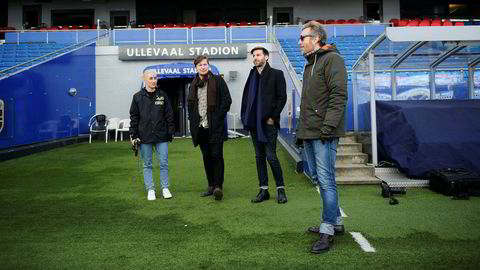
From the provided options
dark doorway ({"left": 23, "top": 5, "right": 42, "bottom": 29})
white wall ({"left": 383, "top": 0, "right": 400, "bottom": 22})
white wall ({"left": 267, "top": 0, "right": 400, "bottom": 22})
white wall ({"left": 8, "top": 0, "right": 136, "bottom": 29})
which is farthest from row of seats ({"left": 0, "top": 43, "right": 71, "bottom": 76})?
white wall ({"left": 383, "top": 0, "right": 400, "bottom": 22})

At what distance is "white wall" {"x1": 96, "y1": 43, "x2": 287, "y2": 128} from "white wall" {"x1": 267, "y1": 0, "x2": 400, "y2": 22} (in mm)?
6823

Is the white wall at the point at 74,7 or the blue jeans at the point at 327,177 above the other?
the white wall at the point at 74,7

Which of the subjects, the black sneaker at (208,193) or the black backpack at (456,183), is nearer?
the black backpack at (456,183)

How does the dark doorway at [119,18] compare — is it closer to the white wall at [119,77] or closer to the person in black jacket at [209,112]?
the white wall at [119,77]

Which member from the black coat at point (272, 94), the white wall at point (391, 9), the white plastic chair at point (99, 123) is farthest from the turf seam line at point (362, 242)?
the white wall at point (391, 9)

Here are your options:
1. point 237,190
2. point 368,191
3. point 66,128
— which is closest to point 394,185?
point 368,191

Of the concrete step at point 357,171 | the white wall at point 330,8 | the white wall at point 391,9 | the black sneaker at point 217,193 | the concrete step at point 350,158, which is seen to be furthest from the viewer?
the white wall at point 391,9

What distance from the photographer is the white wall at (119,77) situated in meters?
14.4

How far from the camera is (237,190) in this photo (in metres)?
5.20

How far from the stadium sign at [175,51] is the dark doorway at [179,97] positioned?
0.98 m

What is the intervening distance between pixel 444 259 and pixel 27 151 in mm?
9144

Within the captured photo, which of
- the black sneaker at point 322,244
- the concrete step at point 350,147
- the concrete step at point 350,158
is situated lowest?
the black sneaker at point 322,244

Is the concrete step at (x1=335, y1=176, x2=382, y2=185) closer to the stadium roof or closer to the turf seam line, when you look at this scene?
the stadium roof

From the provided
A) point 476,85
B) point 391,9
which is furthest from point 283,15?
point 476,85
